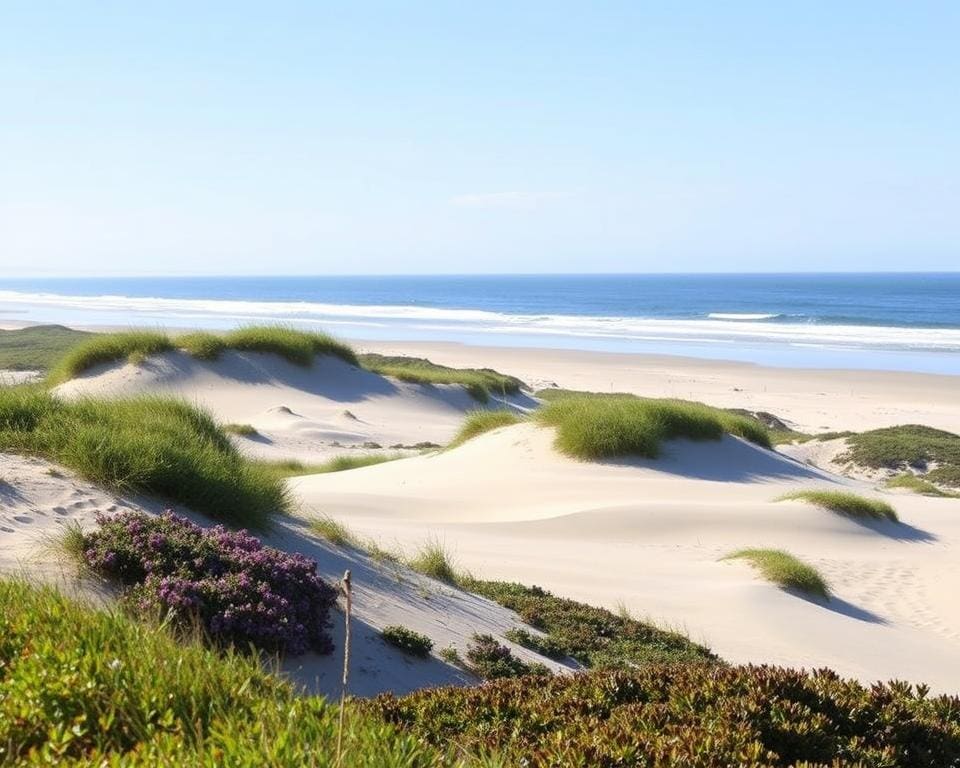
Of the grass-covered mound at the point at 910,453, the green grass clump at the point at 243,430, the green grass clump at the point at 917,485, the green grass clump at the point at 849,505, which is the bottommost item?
the green grass clump at the point at 917,485

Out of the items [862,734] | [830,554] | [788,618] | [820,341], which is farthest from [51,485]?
[820,341]

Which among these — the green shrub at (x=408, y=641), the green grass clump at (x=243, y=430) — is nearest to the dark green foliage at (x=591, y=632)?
the green shrub at (x=408, y=641)

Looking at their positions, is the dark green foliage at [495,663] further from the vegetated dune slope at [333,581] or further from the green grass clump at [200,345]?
the green grass clump at [200,345]

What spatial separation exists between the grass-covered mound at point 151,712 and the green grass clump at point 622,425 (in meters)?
13.7

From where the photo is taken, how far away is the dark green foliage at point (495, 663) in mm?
6238

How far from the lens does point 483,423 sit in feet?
65.3

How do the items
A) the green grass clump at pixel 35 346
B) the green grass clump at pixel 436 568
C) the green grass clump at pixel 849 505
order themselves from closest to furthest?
the green grass clump at pixel 436 568 → the green grass clump at pixel 849 505 → the green grass clump at pixel 35 346

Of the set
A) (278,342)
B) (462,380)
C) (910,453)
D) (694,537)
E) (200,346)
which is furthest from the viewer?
(462,380)

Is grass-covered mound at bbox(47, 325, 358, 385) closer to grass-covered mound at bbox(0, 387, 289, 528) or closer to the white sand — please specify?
the white sand

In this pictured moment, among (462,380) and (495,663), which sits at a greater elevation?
(495,663)

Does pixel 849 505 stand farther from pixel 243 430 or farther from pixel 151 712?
pixel 151 712

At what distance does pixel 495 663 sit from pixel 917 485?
59.7 ft

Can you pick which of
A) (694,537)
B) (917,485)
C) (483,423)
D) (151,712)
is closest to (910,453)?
(917,485)

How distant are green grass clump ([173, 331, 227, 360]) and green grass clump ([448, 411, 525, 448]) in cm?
761
